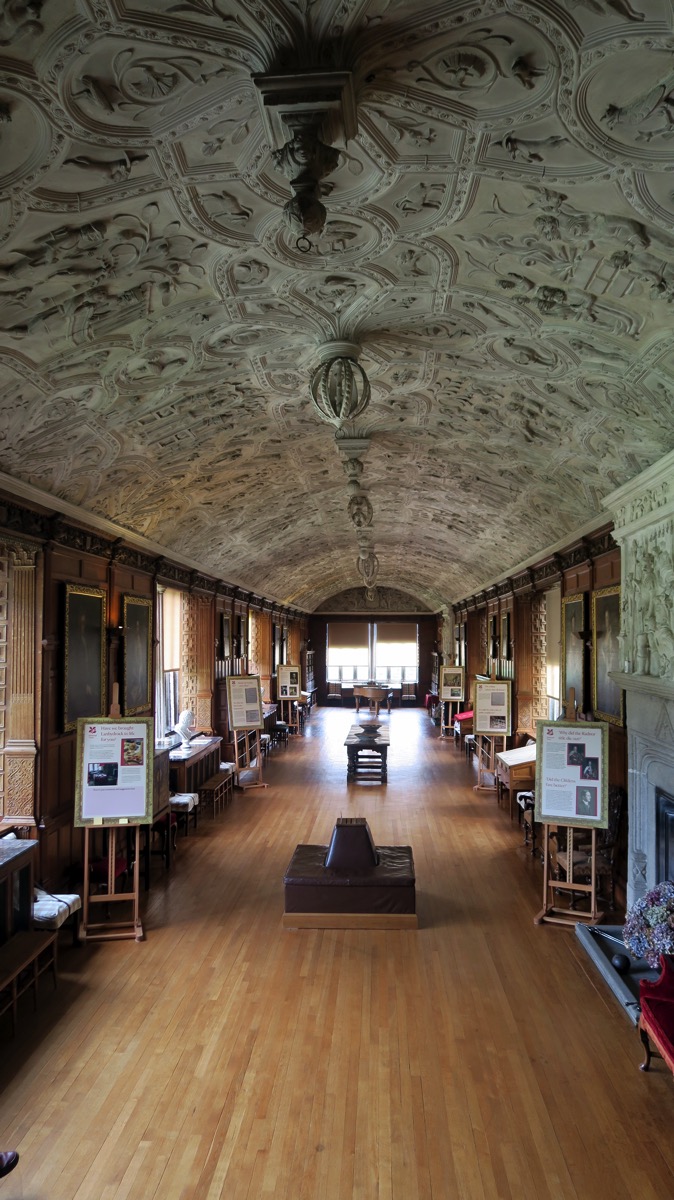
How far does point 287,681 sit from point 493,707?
8.46 m

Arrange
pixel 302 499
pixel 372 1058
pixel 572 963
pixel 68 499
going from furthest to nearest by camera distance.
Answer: pixel 302 499 → pixel 68 499 → pixel 572 963 → pixel 372 1058

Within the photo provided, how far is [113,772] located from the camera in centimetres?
679

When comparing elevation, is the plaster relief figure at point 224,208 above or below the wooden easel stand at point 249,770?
above

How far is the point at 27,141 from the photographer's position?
10.2ft

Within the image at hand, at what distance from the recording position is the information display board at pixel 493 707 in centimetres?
1298

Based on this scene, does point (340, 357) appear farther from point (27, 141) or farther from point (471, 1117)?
point (471, 1117)

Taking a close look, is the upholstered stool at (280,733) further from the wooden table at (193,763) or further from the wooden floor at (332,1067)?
the wooden floor at (332,1067)

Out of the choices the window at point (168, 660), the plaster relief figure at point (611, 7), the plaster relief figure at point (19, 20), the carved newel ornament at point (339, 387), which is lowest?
the window at point (168, 660)

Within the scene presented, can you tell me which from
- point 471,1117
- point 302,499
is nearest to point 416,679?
point 302,499

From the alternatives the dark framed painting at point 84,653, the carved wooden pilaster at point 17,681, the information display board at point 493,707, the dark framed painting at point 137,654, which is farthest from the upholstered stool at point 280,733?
the carved wooden pilaster at point 17,681

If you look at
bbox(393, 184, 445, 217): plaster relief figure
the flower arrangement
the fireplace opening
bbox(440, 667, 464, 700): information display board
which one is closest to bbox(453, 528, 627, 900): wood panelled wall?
bbox(440, 667, 464, 700): information display board

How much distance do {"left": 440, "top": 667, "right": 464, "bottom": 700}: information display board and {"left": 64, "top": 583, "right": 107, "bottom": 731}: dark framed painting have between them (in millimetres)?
12901

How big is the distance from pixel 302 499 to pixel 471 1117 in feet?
30.2

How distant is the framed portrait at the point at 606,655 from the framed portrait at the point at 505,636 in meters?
5.77
